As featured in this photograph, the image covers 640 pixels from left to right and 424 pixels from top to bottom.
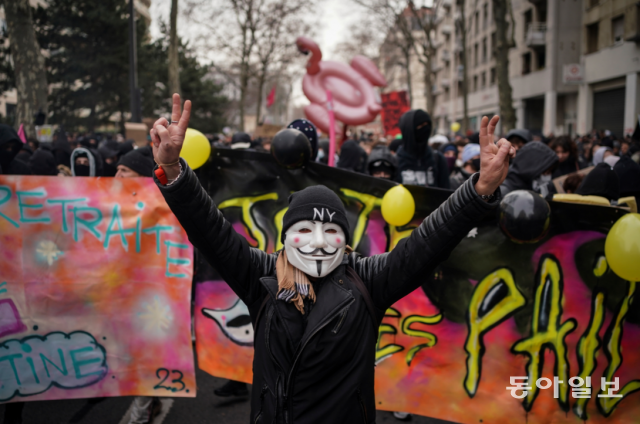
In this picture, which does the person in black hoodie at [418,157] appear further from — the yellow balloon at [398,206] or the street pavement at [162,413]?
the street pavement at [162,413]

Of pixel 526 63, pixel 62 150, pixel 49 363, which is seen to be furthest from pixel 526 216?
pixel 526 63

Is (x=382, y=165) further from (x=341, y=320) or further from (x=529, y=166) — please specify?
(x=341, y=320)

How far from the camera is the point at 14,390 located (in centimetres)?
325

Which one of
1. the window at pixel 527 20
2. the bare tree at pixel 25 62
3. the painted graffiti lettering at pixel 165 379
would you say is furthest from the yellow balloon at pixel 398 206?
the window at pixel 527 20

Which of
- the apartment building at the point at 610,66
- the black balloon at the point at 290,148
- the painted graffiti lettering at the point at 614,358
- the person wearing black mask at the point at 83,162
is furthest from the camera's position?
the apartment building at the point at 610,66

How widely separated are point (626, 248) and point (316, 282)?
164 centimetres

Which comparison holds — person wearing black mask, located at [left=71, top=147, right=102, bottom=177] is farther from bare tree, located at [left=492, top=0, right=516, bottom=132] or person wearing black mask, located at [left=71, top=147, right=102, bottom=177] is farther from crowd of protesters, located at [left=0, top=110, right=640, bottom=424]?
bare tree, located at [left=492, top=0, right=516, bottom=132]

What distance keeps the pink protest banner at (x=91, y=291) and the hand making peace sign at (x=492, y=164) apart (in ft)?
7.59

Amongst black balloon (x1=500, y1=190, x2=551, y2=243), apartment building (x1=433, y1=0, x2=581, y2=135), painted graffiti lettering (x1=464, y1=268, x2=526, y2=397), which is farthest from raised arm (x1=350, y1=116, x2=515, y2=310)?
apartment building (x1=433, y1=0, x2=581, y2=135)

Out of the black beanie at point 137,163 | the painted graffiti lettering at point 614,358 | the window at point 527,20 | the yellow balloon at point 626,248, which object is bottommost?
the painted graffiti lettering at point 614,358

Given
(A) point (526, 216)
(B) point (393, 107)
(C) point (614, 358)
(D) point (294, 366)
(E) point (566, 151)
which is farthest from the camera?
(B) point (393, 107)

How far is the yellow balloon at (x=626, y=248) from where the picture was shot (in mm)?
2455

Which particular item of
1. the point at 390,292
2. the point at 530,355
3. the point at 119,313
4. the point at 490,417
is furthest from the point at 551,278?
the point at 119,313

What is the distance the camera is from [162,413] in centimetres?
371
